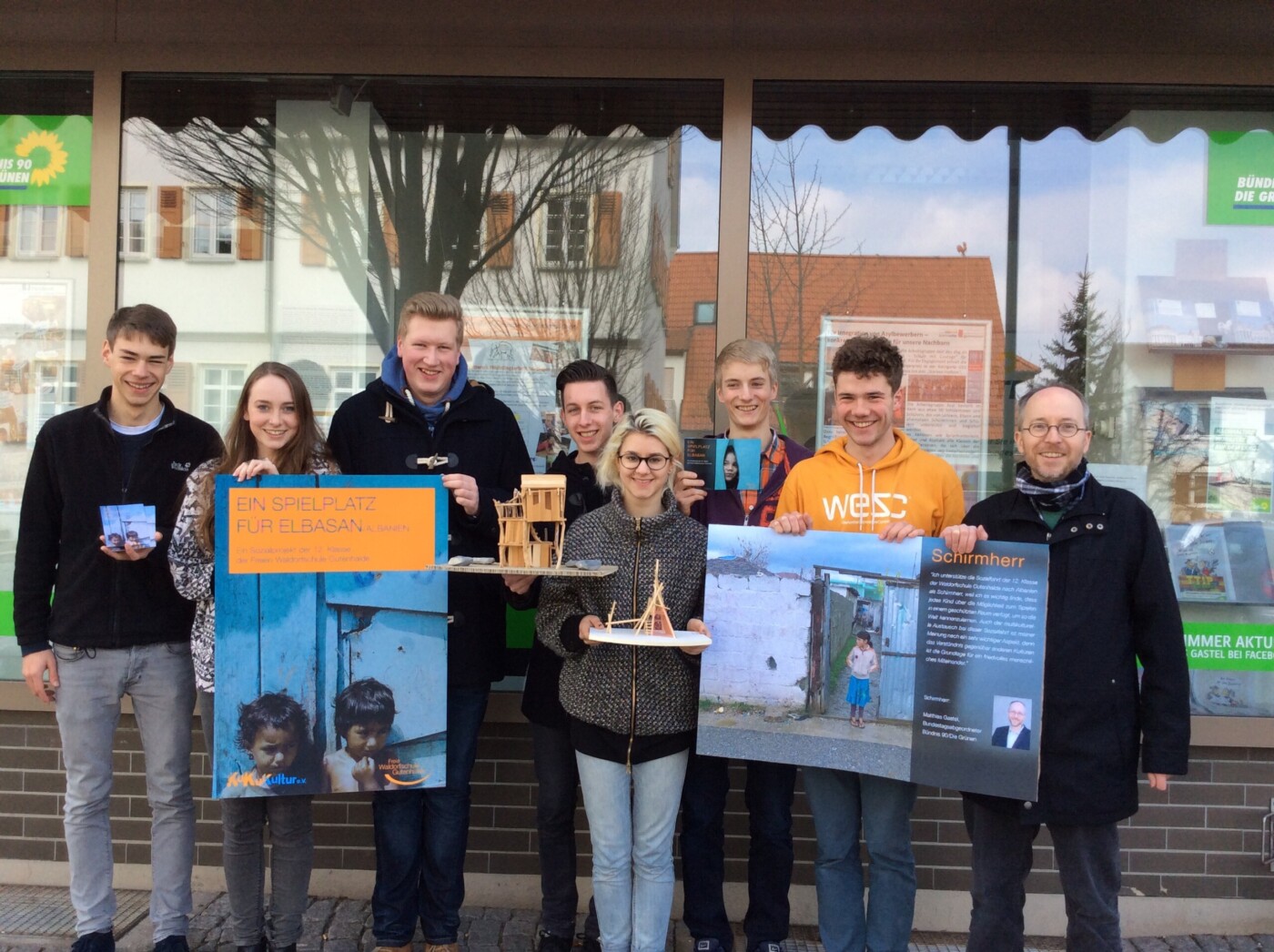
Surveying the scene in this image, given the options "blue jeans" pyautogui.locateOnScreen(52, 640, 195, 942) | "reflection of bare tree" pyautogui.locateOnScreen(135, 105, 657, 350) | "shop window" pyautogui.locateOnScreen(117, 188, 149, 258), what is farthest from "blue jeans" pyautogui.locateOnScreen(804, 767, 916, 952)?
"shop window" pyautogui.locateOnScreen(117, 188, 149, 258)

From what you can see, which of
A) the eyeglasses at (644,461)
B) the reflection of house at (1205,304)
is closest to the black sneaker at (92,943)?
the eyeglasses at (644,461)

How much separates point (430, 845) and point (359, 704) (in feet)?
1.96

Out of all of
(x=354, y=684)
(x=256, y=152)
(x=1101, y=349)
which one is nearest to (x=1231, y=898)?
(x=1101, y=349)

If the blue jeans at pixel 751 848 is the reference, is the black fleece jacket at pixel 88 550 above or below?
above

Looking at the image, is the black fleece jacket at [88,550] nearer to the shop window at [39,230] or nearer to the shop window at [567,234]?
the shop window at [39,230]

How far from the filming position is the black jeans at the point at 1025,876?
10.1ft

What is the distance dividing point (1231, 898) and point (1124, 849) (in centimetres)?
48

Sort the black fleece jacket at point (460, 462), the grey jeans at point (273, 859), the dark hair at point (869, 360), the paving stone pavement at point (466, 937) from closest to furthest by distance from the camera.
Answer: the dark hair at point (869, 360)
the grey jeans at point (273, 859)
the black fleece jacket at point (460, 462)
the paving stone pavement at point (466, 937)

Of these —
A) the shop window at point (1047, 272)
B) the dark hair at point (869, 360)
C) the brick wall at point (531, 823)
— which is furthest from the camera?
the shop window at point (1047, 272)

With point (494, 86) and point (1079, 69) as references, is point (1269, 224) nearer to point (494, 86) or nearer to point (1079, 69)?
point (1079, 69)

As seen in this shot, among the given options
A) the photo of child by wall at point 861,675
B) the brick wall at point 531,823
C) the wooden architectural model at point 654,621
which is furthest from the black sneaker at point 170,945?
the photo of child by wall at point 861,675

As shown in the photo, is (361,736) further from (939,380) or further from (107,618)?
(939,380)

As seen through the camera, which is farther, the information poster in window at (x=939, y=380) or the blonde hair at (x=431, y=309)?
the information poster in window at (x=939, y=380)

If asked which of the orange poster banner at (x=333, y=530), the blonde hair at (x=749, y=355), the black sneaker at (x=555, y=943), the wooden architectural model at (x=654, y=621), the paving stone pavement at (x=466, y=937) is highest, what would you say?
the blonde hair at (x=749, y=355)
